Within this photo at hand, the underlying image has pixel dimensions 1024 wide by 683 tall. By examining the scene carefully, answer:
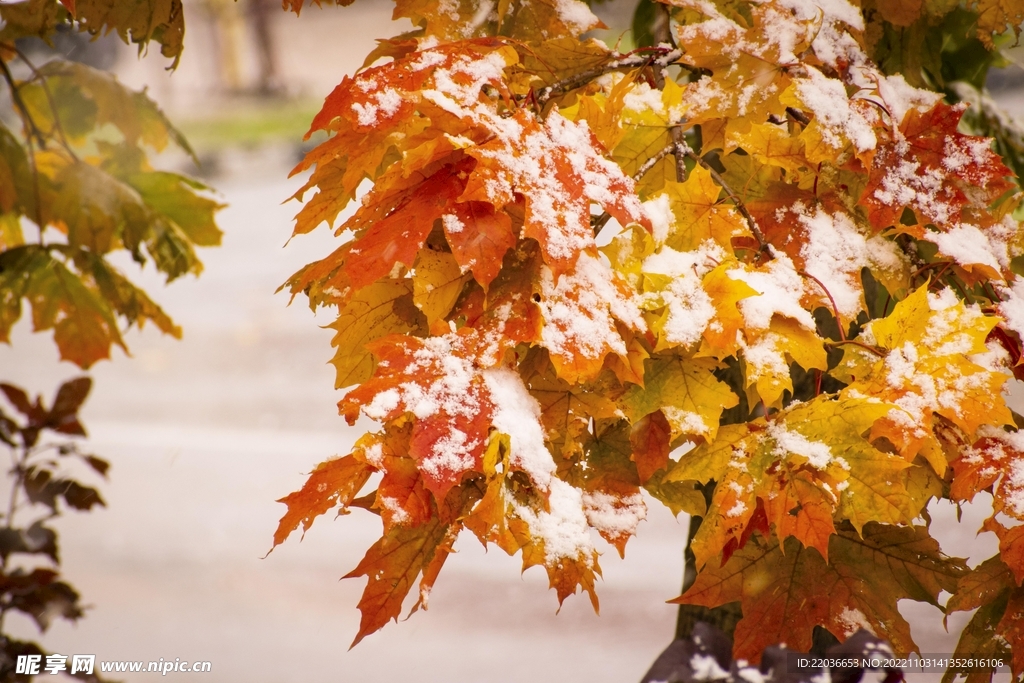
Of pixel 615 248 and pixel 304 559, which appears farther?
pixel 304 559

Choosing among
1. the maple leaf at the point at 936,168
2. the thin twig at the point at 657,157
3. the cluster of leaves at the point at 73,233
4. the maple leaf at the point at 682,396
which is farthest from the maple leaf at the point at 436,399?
the cluster of leaves at the point at 73,233

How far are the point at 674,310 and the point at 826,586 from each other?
35 cm

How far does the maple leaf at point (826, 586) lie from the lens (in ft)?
2.37

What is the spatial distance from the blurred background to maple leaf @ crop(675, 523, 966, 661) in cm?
99

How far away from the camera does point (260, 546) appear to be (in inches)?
97.5

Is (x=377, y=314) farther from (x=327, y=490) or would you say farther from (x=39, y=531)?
(x=39, y=531)

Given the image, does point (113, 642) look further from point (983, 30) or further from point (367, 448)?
point (983, 30)

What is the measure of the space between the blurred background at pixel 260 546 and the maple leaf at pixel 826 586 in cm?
Result: 99

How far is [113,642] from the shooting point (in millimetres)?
2041

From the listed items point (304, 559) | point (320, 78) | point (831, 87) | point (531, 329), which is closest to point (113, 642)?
point (304, 559)

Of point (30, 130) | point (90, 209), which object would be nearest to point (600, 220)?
point (90, 209)

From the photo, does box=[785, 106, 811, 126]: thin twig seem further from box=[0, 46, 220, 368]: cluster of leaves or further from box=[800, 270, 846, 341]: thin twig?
box=[0, 46, 220, 368]: cluster of leaves

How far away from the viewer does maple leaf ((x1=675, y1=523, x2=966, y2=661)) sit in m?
0.72

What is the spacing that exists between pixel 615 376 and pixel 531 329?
0.12m
